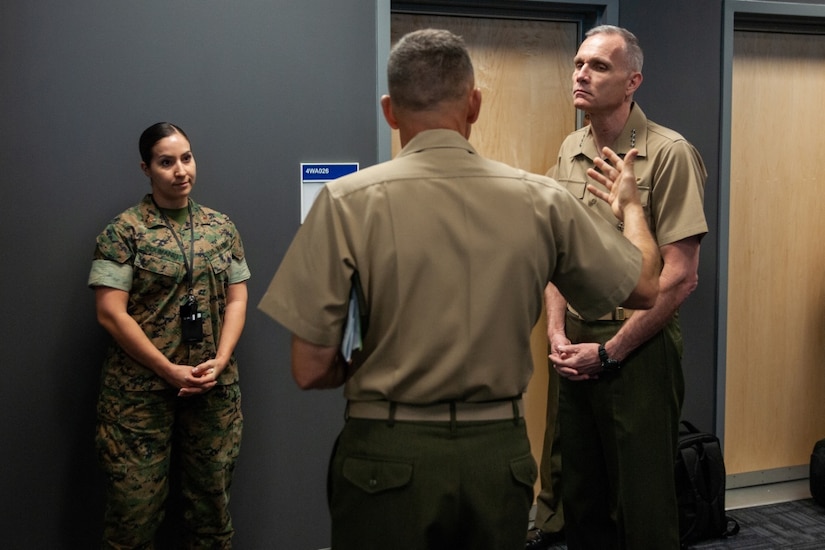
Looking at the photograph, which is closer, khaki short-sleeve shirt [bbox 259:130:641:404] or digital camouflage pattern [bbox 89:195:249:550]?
khaki short-sleeve shirt [bbox 259:130:641:404]

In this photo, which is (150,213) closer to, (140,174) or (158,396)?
(140,174)

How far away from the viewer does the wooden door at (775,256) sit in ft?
10.7

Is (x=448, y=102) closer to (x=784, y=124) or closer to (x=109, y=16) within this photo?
(x=109, y=16)

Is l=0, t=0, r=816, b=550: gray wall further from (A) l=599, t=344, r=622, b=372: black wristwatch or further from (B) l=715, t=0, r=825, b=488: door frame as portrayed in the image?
(B) l=715, t=0, r=825, b=488: door frame

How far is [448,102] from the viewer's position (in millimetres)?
1325

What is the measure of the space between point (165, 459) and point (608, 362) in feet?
4.22

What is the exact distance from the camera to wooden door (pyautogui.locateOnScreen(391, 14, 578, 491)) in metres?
2.95

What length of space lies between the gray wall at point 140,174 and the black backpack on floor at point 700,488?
1237 millimetres

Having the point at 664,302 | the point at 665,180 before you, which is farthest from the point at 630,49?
the point at 664,302

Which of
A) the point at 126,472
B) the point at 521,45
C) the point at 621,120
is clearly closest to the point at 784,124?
the point at 521,45

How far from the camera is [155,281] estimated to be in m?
2.24

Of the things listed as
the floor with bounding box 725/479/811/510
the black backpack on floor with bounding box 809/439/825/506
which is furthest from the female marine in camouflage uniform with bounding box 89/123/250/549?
the black backpack on floor with bounding box 809/439/825/506

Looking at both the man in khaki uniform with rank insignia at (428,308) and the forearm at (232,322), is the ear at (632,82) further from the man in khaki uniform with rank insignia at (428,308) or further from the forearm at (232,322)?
the forearm at (232,322)

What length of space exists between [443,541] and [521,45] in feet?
6.98
